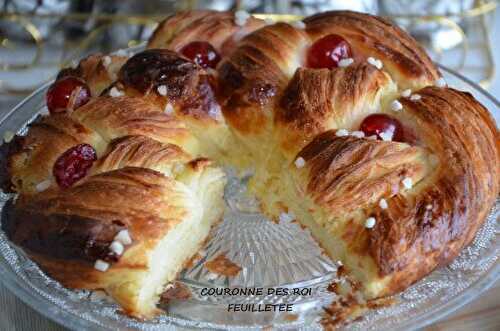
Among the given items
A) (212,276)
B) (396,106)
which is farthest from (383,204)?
(212,276)

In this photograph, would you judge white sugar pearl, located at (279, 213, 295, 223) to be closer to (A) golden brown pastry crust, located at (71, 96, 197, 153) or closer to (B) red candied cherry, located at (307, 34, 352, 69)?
(A) golden brown pastry crust, located at (71, 96, 197, 153)

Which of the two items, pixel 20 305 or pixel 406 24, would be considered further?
pixel 406 24

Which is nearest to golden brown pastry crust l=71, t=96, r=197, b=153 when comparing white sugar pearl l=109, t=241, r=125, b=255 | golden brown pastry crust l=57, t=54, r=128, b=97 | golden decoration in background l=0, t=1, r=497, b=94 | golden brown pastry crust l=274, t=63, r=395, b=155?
golden brown pastry crust l=57, t=54, r=128, b=97

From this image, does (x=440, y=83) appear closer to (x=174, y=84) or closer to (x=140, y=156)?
(x=174, y=84)

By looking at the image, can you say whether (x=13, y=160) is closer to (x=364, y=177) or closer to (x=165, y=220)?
(x=165, y=220)

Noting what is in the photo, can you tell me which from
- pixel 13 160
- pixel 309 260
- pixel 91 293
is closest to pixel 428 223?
pixel 309 260

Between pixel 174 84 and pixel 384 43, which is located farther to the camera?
pixel 384 43

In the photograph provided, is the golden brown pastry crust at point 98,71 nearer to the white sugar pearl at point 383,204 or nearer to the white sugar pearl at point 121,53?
the white sugar pearl at point 121,53
